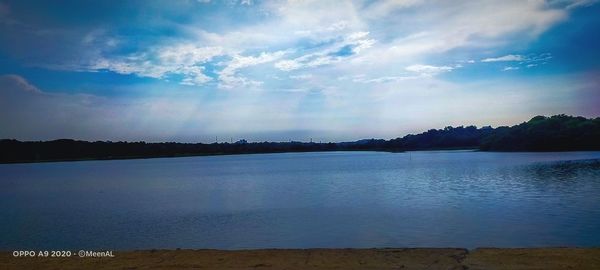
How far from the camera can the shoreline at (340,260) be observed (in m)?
8.12

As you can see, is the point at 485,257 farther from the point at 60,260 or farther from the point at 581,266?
the point at 60,260

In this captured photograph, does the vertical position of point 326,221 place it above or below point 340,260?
below

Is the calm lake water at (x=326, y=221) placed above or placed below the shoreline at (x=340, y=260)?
below

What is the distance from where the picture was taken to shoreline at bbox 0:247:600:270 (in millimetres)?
8125

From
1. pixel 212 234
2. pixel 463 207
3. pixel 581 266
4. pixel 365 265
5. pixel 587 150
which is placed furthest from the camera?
pixel 587 150

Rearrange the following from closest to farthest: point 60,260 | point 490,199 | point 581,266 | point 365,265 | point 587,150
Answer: point 581,266, point 365,265, point 60,260, point 490,199, point 587,150

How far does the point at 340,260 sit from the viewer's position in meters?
8.91

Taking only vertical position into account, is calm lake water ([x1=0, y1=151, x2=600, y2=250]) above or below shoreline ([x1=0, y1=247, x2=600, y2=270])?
below

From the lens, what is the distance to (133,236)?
54.9 ft

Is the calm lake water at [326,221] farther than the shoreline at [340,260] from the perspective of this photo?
Yes

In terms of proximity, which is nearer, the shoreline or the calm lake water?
the shoreline

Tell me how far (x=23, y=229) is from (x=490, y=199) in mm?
23482

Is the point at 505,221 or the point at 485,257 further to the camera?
the point at 505,221

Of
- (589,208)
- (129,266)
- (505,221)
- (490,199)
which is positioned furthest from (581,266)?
(490,199)
